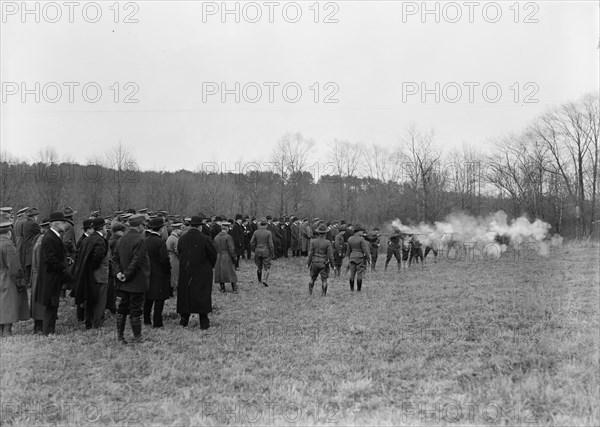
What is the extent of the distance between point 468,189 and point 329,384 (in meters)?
52.7

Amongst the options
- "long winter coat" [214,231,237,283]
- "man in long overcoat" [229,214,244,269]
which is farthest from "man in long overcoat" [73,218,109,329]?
"man in long overcoat" [229,214,244,269]

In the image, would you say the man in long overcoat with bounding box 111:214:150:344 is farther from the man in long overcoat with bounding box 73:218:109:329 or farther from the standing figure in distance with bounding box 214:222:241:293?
the standing figure in distance with bounding box 214:222:241:293

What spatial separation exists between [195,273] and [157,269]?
Answer: 26.9 inches

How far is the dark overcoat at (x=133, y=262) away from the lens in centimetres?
807

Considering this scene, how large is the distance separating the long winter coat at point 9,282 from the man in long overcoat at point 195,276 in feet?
8.49

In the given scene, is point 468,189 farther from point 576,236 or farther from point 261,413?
point 261,413

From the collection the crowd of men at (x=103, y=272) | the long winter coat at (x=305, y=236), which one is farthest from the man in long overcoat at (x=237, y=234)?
the crowd of men at (x=103, y=272)

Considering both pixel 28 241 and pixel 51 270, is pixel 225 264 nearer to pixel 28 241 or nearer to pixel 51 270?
pixel 28 241

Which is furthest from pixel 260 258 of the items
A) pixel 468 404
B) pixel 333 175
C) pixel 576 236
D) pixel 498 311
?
pixel 333 175

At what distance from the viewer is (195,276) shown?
30.4 ft

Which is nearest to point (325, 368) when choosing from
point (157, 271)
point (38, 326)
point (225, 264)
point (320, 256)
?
point (157, 271)

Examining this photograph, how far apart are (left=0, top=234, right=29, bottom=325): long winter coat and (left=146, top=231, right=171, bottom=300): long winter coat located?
6.74ft

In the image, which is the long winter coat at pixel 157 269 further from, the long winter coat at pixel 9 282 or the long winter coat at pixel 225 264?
the long winter coat at pixel 225 264

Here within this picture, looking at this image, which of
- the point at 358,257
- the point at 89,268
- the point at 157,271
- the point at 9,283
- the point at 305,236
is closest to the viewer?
the point at 9,283
